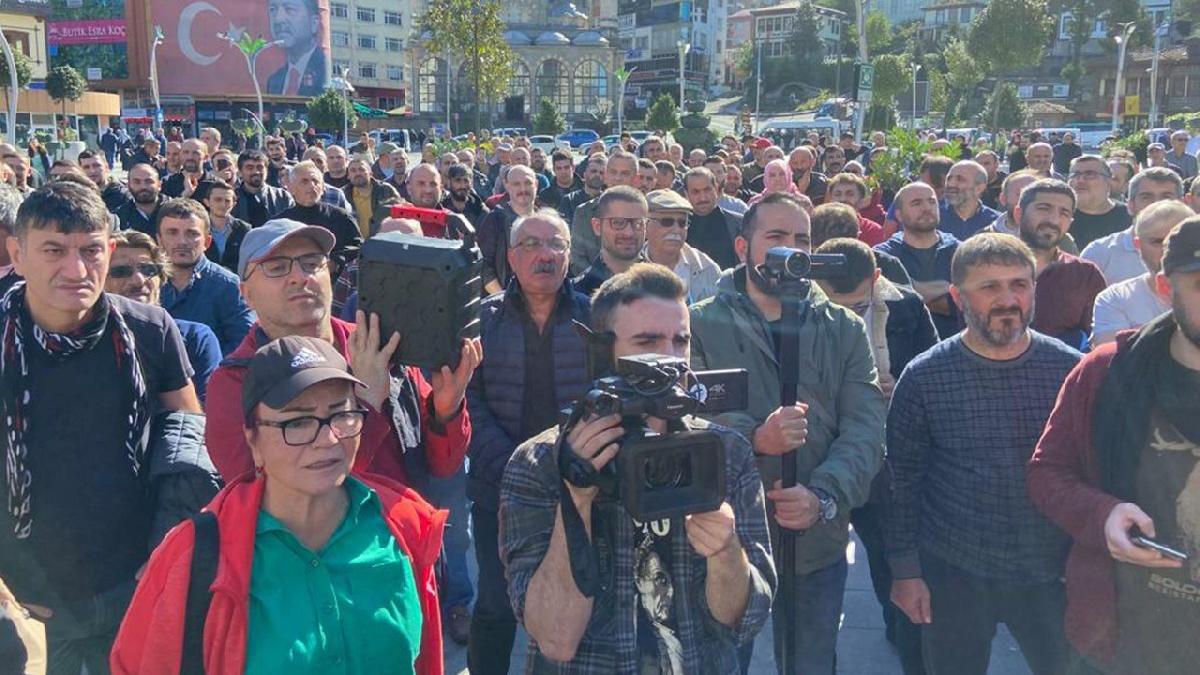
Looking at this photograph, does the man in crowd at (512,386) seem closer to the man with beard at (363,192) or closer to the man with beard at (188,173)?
the man with beard at (363,192)

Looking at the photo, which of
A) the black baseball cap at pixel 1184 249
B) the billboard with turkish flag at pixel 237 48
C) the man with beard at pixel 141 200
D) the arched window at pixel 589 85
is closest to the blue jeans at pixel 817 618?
the black baseball cap at pixel 1184 249

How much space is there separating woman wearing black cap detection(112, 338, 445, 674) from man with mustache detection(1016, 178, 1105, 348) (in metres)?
3.64

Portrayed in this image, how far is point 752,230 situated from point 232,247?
4841mm

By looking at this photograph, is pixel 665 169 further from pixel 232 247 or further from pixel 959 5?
pixel 959 5

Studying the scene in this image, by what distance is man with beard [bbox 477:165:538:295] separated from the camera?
6.47 m

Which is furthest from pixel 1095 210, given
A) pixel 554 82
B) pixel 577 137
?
pixel 554 82

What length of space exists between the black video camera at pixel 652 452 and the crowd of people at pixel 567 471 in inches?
1.5

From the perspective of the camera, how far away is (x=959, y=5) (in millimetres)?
93625

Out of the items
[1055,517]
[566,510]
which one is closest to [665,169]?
[1055,517]

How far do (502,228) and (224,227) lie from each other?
87.7 inches

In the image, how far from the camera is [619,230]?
5035 millimetres

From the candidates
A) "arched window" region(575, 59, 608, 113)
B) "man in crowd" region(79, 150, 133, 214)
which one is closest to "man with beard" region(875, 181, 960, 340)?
"man in crowd" region(79, 150, 133, 214)

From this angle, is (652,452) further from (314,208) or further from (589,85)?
(589,85)

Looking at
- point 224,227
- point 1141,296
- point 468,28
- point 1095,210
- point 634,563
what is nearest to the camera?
point 634,563
